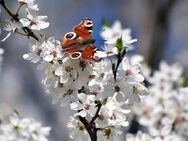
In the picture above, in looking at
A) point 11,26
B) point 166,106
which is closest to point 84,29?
point 11,26

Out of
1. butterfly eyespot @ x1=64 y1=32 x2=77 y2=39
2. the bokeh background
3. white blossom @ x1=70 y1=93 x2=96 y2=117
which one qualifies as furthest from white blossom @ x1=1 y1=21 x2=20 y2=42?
the bokeh background

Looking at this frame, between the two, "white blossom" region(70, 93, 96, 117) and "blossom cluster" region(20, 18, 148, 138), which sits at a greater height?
"blossom cluster" region(20, 18, 148, 138)

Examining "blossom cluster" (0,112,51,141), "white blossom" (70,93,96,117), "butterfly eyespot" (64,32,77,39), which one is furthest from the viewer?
"blossom cluster" (0,112,51,141)

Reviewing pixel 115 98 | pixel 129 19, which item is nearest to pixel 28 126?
pixel 115 98

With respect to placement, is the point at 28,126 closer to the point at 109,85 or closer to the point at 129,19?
the point at 109,85

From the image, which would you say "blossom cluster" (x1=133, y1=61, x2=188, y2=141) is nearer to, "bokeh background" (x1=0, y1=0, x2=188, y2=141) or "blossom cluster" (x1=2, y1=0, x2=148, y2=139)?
"blossom cluster" (x1=2, y1=0, x2=148, y2=139)

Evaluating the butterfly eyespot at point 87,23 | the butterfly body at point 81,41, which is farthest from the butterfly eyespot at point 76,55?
the butterfly eyespot at point 87,23
